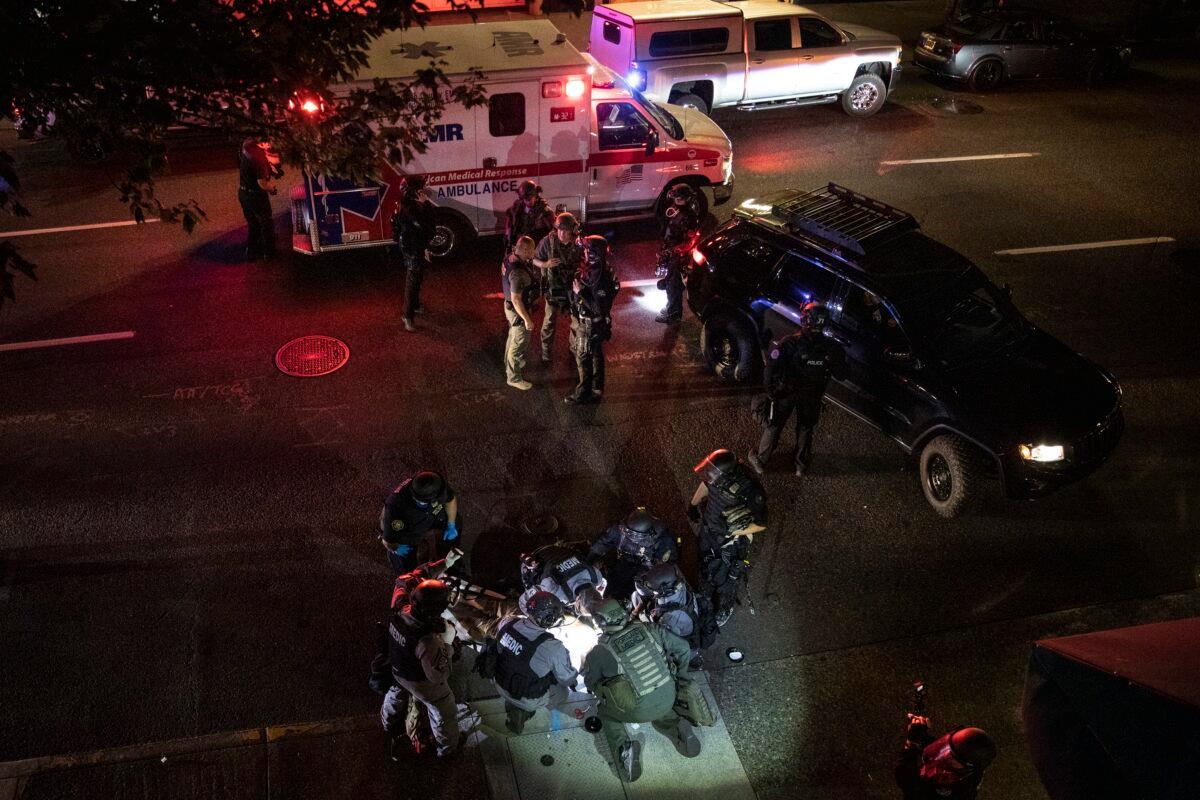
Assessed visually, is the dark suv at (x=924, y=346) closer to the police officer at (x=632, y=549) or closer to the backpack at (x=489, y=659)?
the police officer at (x=632, y=549)

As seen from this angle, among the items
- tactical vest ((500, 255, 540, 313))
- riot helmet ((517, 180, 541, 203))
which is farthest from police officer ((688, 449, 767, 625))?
riot helmet ((517, 180, 541, 203))

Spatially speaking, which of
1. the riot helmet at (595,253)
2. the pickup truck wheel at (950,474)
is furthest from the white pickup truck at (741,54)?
the pickup truck wheel at (950,474)

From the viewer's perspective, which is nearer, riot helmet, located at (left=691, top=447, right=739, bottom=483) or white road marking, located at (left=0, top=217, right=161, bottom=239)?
riot helmet, located at (left=691, top=447, right=739, bottom=483)

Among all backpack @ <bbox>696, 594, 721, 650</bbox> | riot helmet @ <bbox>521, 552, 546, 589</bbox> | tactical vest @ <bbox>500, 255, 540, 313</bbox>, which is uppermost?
tactical vest @ <bbox>500, 255, 540, 313</bbox>

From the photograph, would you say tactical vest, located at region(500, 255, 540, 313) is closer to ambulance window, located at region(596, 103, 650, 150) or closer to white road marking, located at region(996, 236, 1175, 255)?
ambulance window, located at region(596, 103, 650, 150)

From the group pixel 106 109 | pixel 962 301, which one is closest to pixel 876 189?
pixel 962 301

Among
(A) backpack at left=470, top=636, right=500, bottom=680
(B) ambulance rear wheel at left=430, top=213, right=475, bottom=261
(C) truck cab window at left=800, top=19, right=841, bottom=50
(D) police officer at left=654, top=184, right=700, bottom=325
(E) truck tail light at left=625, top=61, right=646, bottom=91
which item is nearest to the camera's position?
(A) backpack at left=470, top=636, right=500, bottom=680

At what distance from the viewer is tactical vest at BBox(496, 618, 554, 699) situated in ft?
18.2

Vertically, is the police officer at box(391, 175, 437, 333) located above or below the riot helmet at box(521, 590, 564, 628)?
above

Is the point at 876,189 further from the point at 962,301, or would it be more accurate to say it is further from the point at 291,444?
the point at 291,444

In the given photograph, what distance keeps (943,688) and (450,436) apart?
16.3ft

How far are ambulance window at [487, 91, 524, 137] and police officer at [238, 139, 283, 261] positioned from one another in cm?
263

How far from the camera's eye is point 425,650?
5.55 meters

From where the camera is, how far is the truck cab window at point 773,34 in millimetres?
16094
